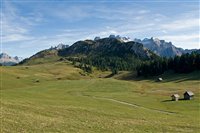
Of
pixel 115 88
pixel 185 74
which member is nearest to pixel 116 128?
pixel 115 88

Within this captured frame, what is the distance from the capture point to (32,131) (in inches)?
1319

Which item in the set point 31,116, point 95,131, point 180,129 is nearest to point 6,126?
point 31,116

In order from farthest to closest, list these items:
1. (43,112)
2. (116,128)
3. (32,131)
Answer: (43,112), (116,128), (32,131)

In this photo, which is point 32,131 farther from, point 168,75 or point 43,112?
point 168,75

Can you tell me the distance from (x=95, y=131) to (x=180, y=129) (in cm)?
1221

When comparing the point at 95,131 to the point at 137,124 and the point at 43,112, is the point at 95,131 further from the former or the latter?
the point at 43,112

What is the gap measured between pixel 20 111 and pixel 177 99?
218 ft

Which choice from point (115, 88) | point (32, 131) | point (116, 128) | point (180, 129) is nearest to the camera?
point (32, 131)

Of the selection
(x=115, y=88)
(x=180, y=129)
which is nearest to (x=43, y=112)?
(x=180, y=129)

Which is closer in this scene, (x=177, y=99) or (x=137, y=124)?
(x=137, y=124)

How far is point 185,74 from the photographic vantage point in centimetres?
19100

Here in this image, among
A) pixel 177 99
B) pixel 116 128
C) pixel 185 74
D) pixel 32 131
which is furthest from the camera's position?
pixel 185 74

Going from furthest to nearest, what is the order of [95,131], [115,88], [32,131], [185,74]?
[185,74] → [115,88] → [95,131] → [32,131]

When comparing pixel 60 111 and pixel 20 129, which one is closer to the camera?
pixel 20 129
